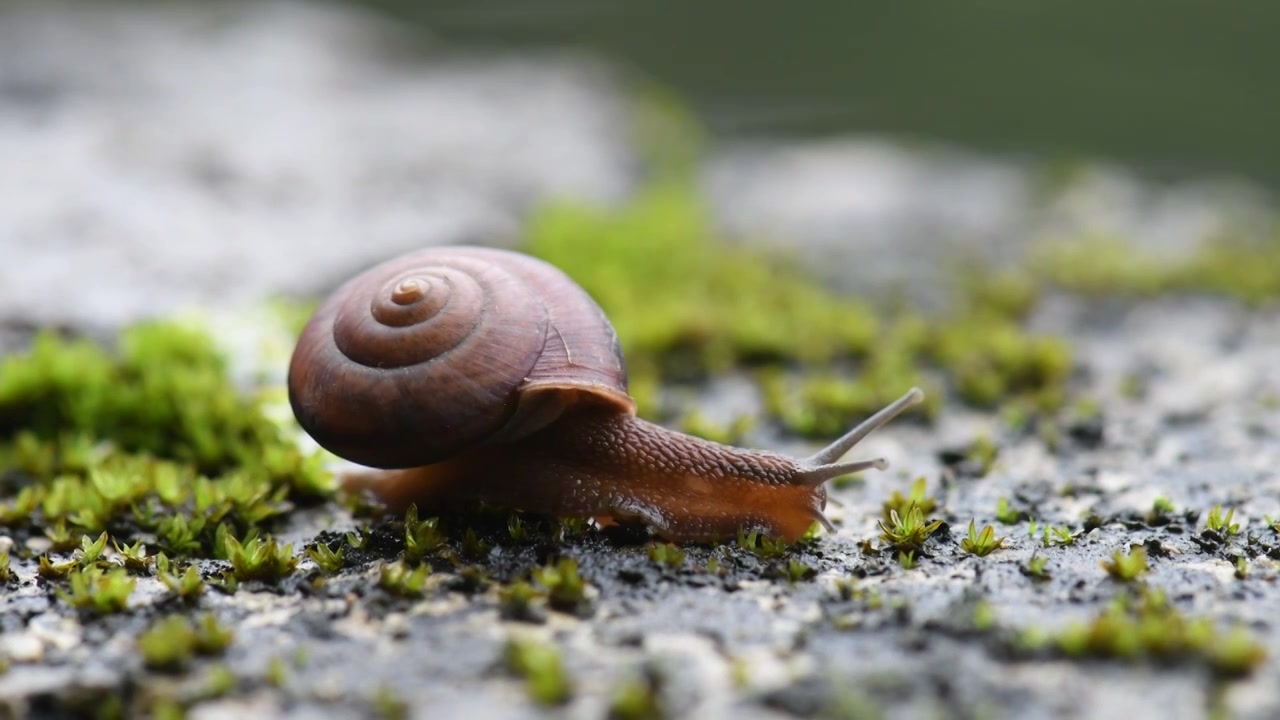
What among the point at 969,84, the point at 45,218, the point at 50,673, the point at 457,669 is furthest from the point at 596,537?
the point at 969,84

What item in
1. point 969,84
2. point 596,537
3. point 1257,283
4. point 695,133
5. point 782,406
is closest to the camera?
point 596,537

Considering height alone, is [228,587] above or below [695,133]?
below

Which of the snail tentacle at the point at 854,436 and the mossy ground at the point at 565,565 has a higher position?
the snail tentacle at the point at 854,436

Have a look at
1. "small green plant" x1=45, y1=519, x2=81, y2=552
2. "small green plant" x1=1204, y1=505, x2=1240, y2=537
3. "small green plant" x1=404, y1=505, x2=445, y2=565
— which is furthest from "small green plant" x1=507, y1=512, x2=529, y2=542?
"small green plant" x1=1204, y1=505, x2=1240, y2=537

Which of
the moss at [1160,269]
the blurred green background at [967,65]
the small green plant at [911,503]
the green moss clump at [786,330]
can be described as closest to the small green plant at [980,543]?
the small green plant at [911,503]

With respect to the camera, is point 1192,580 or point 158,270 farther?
point 158,270

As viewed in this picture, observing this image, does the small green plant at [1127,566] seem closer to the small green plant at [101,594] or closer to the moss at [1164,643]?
the moss at [1164,643]

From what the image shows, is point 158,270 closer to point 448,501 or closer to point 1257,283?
point 448,501
